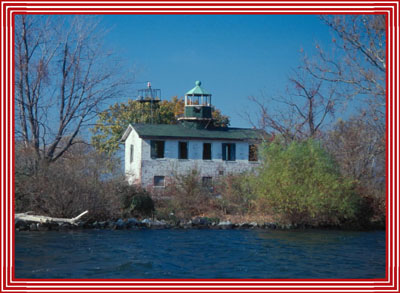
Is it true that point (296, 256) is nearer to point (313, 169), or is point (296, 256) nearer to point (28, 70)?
point (313, 169)

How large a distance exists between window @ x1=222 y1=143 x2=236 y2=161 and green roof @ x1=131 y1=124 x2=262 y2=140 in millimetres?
528

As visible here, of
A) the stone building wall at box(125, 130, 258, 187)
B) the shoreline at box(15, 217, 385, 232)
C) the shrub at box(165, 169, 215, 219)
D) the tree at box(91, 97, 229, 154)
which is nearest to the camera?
the shoreline at box(15, 217, 385, 232)

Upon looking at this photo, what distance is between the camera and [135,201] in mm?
24438

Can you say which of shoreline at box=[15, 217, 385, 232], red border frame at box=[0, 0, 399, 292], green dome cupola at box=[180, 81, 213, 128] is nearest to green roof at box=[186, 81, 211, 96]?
green dome cupola at box=[180, 81, 213, 128]

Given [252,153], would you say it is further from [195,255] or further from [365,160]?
[195,255]

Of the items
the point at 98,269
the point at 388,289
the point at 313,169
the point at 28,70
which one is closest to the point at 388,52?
the point at 388,289

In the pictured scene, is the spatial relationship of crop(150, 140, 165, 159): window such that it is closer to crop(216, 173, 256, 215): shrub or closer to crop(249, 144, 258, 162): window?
crop(249, 144, 258, 162): window

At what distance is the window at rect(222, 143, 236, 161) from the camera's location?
35656 mm

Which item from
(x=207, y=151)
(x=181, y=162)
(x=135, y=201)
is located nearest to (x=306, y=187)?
(x=135, y=201)

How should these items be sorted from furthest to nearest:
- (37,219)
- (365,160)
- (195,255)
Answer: (365,160)
(37,219)
(195,255)

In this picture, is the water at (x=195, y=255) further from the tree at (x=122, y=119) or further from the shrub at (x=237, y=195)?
the tree at (x=122, y=119)

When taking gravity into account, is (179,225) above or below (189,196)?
below

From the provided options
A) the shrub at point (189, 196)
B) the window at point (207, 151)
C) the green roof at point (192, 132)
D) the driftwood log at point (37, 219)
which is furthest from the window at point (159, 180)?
the driftwood log at point (37, 219)

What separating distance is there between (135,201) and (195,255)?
33.6ft
